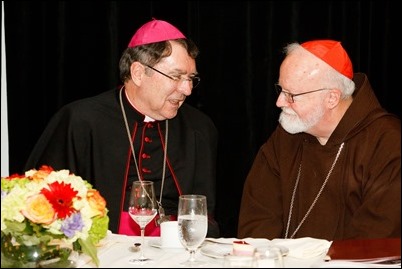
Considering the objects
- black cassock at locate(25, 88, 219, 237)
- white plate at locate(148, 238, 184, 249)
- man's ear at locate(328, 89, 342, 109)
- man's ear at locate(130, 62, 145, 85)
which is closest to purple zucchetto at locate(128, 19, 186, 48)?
man's ear at locate(130, 62, 145, 85)

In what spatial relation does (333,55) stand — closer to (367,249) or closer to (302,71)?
(302,71)

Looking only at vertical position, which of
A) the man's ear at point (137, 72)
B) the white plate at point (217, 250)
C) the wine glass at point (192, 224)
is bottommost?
the white plate at point (217, 250)

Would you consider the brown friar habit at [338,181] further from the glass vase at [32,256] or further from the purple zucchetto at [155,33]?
the glass vase at [32,256]

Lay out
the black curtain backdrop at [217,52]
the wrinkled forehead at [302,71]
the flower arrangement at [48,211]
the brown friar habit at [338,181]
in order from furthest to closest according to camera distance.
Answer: the black curtain backdrop at [217,52]
the wrinkled forehead at [302,71]
the brown friar habit at [338,181]
the flower arrangement at [48,211]

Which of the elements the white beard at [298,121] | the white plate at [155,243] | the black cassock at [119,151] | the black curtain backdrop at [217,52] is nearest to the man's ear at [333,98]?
the white beard at [298,121]

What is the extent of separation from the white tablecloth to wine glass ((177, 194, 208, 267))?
6 cm

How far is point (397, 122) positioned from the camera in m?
3.38

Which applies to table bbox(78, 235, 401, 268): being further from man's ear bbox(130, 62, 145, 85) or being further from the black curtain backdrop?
the black curtain backdrop

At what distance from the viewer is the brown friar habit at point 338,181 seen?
3.08 m

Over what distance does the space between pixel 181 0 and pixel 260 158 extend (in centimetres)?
180

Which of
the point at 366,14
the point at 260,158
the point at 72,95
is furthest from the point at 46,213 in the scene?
the point at 366,14

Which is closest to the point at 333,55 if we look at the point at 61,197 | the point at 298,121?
the point at 298,121

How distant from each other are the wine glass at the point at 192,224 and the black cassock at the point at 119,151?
1347 mm

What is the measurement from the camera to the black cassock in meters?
3.89
